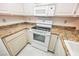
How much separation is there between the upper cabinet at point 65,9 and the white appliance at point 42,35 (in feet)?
0.88

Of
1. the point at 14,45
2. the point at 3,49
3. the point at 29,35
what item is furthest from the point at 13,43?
the point at 29,35

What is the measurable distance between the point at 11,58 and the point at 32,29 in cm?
95

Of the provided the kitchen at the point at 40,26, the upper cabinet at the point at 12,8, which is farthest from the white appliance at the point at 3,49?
the upper cabinet at the point at 12,8

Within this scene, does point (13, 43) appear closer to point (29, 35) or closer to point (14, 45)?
point (14, 45)

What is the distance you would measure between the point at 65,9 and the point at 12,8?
0.85m

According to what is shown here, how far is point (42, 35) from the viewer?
4.11 ft

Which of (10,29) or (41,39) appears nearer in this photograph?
(10,29)

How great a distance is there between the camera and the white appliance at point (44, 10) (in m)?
0.96

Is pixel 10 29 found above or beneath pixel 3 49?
above

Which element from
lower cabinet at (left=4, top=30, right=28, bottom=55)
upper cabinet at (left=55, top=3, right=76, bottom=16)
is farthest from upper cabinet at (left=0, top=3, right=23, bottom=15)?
upper cabinet at (left=55, top=3, right=76, bottom=16)

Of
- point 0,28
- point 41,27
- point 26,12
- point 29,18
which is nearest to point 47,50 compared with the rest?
point 41,27

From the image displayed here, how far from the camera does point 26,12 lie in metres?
1.08

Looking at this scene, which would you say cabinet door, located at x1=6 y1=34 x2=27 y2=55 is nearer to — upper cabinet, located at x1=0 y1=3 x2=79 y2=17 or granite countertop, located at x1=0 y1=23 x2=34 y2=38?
granite countertop, located at x1=0 y1=23 x2=34 y2=38

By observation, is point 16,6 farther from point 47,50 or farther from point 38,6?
point 47,50
